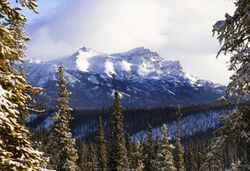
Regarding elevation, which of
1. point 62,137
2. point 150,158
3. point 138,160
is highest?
point 62,137

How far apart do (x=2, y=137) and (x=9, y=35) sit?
185 cm

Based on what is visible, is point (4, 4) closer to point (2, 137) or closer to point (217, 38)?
point (2, 137)

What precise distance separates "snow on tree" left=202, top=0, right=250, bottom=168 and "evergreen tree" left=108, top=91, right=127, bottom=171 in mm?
40555

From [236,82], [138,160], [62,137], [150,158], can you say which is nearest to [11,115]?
[236,82]

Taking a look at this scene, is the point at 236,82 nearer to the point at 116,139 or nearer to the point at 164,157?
the point at 116,139

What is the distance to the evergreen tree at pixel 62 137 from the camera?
42.1 metres

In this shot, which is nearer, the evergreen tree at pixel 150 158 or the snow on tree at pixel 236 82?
the snow on tree at pixel 236 82

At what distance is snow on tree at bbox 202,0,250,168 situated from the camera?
10211 mm

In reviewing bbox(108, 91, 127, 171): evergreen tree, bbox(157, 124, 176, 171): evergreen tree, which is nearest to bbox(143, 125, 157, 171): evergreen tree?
bbox(157, 124, 176, 171): evergreen tree

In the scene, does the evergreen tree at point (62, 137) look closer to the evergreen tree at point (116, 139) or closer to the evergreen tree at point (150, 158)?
the evergreen tree at point (116, 139)

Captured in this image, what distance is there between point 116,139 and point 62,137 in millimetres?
11775

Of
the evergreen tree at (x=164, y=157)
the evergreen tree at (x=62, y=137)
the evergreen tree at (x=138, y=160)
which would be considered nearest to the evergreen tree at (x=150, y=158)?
the evergreen tree at (x=164, y=157)

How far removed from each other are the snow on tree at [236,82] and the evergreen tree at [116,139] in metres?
40.6

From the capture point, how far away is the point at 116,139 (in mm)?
53094
